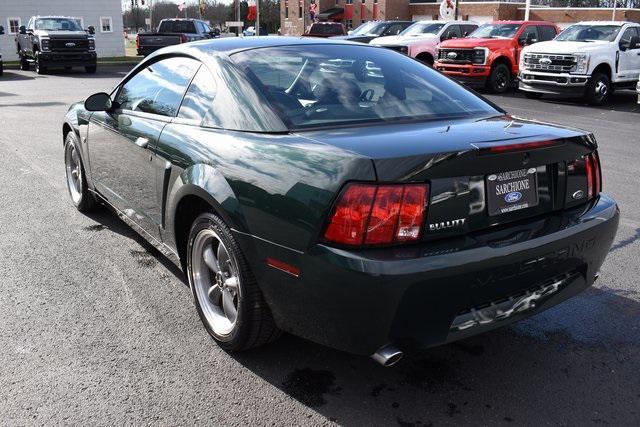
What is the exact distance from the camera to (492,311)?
2.66 meters

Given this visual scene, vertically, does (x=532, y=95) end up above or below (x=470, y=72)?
below

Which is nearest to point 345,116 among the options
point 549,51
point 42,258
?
point 42,258

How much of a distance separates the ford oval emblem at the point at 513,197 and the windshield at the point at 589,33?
14.4m

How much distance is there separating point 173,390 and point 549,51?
→ 568 inches

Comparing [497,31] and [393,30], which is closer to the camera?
[497,31]

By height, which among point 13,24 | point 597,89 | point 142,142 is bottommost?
point 597,89

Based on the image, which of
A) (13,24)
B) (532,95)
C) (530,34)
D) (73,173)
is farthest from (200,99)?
(13,24)

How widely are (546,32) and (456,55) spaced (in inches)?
117

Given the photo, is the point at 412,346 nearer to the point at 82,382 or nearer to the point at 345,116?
the point at 345,116

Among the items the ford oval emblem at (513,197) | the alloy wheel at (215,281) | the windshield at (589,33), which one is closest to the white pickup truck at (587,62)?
the windshield at (589,33)

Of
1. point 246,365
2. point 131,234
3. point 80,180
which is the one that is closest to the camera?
point 246,365

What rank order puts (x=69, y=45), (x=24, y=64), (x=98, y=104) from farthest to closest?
(x=24, y=64)
(x=69, y=45)
(x=98, y=104)

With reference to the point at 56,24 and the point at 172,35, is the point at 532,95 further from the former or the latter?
the point at 56,24

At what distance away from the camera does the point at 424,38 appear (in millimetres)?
19719
